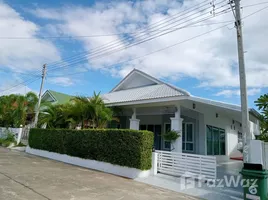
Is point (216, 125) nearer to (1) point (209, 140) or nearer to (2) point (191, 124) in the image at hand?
(1) point (209, 140)

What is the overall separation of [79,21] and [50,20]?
2435 millimetres

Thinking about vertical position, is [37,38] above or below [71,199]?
above

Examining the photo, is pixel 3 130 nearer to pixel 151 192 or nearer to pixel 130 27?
pixel 130 27

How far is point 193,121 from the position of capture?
52.7 feet

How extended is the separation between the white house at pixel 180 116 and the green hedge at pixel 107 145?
3.32m

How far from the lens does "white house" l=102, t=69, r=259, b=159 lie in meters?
12.9

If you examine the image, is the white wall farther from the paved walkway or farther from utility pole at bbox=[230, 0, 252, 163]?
utility pole at bbox=[230, 0, 252, 163]

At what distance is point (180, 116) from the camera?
1460 centimetres

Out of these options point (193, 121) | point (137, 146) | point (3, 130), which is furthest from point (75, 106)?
point (3, 130)

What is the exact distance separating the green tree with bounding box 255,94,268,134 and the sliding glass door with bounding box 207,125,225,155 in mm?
7337

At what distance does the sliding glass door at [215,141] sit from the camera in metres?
16.4

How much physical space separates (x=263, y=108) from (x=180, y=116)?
5.94 meters

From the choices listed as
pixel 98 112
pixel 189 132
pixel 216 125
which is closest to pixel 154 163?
pixel 98 112
